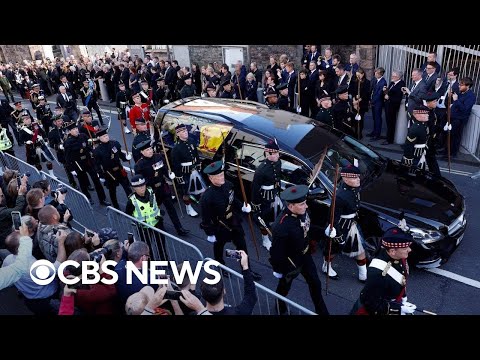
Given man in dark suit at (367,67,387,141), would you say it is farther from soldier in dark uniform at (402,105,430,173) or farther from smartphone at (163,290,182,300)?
smartphone at (163,290,182,300)

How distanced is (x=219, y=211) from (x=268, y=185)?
38.1 inches

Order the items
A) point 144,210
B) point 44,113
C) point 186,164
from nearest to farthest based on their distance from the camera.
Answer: point 144,210 → point 186,164 → point 44,113

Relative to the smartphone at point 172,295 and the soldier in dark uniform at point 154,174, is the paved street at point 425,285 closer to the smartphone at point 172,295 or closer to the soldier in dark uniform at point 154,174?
the soldier in dark uniform at point 154,174

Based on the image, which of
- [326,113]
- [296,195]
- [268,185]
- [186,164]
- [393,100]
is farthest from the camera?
[393,100]

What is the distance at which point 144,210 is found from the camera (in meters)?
5.56

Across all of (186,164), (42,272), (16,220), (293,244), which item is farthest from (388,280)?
(186,164)

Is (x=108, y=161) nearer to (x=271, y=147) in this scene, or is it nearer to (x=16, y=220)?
(x=16, y=220)

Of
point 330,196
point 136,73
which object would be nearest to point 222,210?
point 330,196

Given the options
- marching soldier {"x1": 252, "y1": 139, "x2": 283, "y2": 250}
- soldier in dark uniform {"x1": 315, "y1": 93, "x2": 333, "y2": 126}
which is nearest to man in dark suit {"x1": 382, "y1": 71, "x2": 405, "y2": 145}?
soldier in dark uniform {"x1": 315, "y1": 93, "x2": 333, "y2": 126}

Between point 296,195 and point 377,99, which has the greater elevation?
point 296,195

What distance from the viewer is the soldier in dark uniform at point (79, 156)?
7.89m

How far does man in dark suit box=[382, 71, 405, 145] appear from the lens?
31.3 feet
